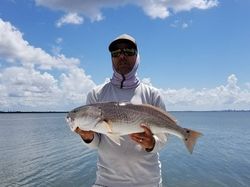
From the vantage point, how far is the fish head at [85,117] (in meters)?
4.18

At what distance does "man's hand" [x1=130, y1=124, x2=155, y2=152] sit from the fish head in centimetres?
49

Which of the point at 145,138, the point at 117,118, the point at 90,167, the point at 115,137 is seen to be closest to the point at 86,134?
the point at 115,137

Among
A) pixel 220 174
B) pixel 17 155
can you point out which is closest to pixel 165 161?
pixel 220 174

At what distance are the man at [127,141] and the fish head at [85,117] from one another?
7.3 inches

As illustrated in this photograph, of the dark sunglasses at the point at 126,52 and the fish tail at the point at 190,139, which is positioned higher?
the dark sunglasses at the point at 126,52

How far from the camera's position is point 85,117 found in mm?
4234

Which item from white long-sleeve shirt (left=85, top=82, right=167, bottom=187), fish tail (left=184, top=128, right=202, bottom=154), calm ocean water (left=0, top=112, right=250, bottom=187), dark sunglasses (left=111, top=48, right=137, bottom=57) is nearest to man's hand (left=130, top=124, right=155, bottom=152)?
white long-sleeve shirt (left=85, top=82, right=167, bottom=187)

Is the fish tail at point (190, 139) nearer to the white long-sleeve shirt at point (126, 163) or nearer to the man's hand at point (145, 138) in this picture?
the white long-sleeve shirt at point (126, 163)

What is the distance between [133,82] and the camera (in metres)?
4.80

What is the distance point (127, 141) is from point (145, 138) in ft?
1.07

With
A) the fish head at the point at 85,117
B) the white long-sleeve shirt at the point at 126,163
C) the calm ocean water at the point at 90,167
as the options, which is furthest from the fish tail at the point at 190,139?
the calm ocean water at the point at 90,167

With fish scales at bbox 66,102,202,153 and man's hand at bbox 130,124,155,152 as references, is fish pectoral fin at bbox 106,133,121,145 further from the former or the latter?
man's hand at bbox 130,124,155,152

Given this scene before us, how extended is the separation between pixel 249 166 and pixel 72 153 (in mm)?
14431

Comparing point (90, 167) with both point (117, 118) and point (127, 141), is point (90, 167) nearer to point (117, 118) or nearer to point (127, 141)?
point (127, 141)
